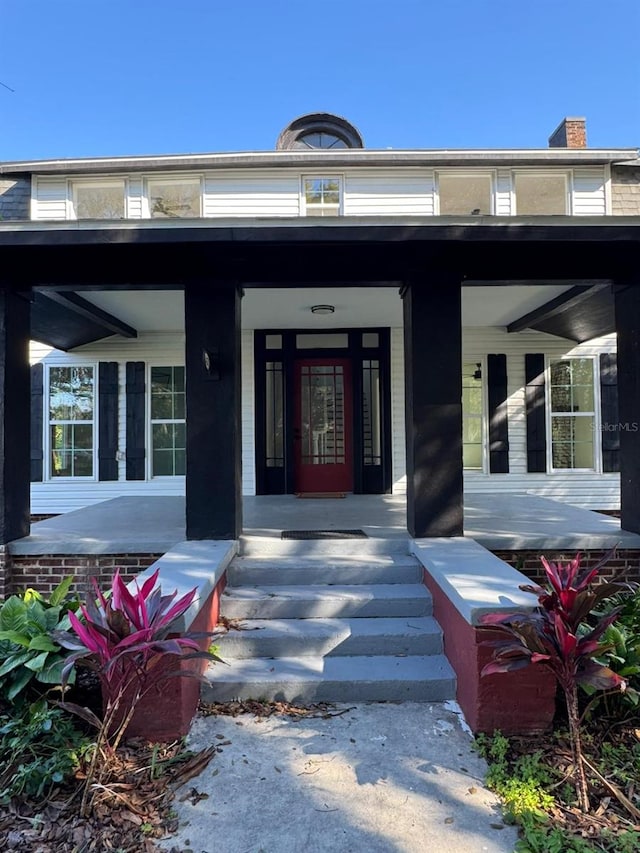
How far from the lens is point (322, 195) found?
8195mm

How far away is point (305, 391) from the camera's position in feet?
25.7

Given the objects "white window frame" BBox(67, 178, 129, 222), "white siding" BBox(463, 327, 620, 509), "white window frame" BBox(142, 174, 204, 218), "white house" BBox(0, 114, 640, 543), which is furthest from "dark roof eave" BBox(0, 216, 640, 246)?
"white window frame" BBox(67, 178, 129, 222)

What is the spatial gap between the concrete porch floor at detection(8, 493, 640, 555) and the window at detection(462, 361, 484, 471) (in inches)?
43.3

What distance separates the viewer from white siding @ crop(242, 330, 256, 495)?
25.8ft

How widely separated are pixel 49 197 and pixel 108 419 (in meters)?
3.50

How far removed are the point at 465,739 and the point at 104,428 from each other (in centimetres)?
718

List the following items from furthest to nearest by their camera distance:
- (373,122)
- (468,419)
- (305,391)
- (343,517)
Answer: (373,122), (468,419), (305,391), (343,517)

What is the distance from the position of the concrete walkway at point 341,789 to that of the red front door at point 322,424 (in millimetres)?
5074

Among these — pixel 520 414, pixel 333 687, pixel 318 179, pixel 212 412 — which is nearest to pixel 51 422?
pixel 212 412

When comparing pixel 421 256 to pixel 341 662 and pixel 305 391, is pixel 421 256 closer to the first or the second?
pixel 341 662

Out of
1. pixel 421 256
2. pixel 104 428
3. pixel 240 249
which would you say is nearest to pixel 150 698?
pixel 240 249

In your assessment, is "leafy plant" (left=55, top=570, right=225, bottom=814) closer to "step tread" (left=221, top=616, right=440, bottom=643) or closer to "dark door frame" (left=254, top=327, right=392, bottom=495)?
"step tread" (left=221, top=616, right=440, bottom=643)

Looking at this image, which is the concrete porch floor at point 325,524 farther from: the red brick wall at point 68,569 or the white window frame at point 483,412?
the white window frame at point 483,412

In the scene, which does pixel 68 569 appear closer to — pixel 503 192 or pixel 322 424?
pixel 322 424
